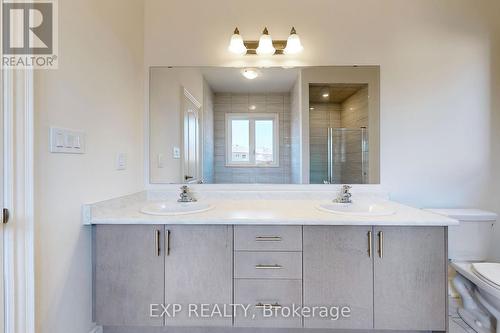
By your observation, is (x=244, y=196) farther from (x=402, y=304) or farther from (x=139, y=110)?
(x=402, y=304)

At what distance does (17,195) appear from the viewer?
99cm

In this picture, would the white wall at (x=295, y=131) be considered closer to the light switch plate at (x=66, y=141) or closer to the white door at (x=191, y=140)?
the white door at (x=191, y=140)

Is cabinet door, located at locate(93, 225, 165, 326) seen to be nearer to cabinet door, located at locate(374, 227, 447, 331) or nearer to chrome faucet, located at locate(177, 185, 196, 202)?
chrome faucet, located at locate(177, 185, 196, 202)

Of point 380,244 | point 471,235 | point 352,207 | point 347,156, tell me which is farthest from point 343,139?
point 471,235

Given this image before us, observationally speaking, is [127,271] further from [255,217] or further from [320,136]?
[320,136]

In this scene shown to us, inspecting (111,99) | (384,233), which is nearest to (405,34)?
(384,233)

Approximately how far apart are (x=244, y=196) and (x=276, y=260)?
2.24ft

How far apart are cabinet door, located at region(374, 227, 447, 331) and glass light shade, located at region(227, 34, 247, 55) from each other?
151cm

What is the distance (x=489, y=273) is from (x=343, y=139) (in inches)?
45.0

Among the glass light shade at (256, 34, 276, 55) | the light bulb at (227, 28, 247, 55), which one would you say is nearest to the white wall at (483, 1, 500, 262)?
the glass light shade at (256, 34, 276, 55)

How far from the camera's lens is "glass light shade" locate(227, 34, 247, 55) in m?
1.89

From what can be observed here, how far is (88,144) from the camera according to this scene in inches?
53.4

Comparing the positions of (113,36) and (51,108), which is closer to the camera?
(51,108)

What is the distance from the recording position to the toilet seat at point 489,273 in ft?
4.56
